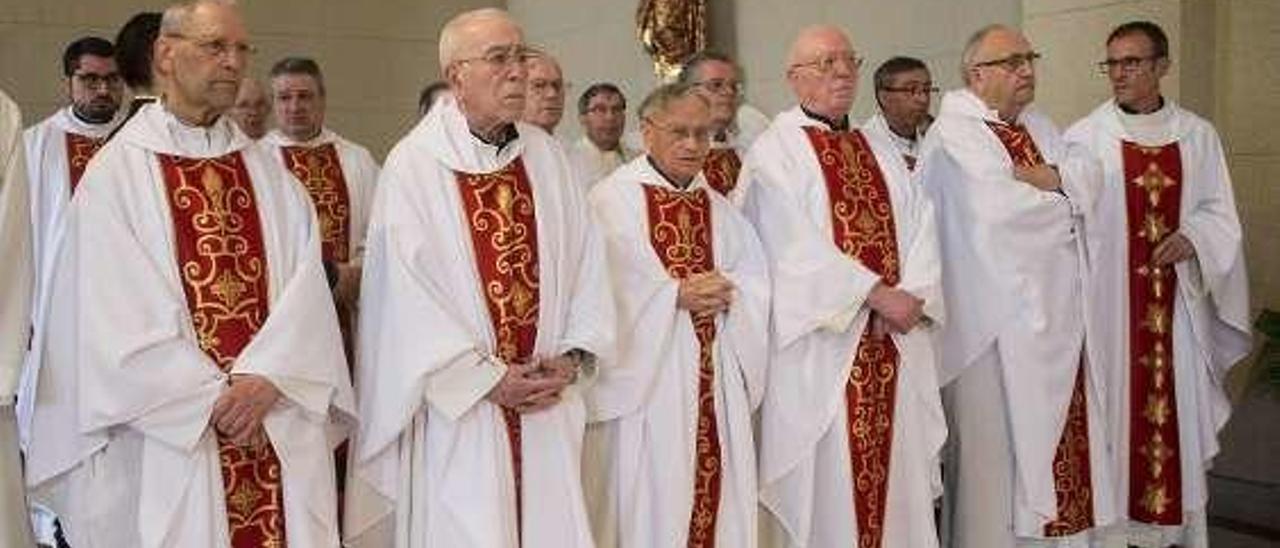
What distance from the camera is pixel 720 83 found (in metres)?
5.41

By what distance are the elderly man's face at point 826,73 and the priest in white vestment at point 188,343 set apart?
5.91 feet

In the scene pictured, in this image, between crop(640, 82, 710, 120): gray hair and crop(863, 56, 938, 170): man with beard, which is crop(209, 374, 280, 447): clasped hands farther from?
crop(863, 56, 938, 170): man with beard

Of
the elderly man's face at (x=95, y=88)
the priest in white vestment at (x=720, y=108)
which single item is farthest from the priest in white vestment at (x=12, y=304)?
the priest in white vestment at (x=720, y=108)

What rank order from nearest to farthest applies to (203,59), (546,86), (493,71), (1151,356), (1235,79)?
(203,59)
(493,71)
(546,86)
(1151,356)
(1235,79)

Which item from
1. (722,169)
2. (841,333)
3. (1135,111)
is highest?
(1135,111)

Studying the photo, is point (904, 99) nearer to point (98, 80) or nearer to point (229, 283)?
point (98, 80)

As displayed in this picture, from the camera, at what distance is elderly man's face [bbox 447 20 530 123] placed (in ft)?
12.5

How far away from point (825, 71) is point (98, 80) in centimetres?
302

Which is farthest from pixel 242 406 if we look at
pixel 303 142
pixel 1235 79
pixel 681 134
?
pixel 1235 79

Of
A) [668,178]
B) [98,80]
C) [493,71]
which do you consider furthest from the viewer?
[98,80]

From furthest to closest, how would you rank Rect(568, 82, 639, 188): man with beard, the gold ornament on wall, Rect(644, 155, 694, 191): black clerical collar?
the gold ornament on wall, Rect(568, 82, 639, 188): man with beard, Rect(644, 155, 694, 191): black clerical collar

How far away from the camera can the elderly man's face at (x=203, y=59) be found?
3.46 metres

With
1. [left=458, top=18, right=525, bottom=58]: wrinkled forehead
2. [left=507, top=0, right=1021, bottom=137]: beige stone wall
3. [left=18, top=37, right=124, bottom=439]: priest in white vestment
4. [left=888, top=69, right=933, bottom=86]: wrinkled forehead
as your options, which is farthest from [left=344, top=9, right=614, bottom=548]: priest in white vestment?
[left=507, top=0, right=1021, bottom=137]: beige stone wall

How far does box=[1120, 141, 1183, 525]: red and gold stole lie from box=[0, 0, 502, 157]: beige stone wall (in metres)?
6.32
